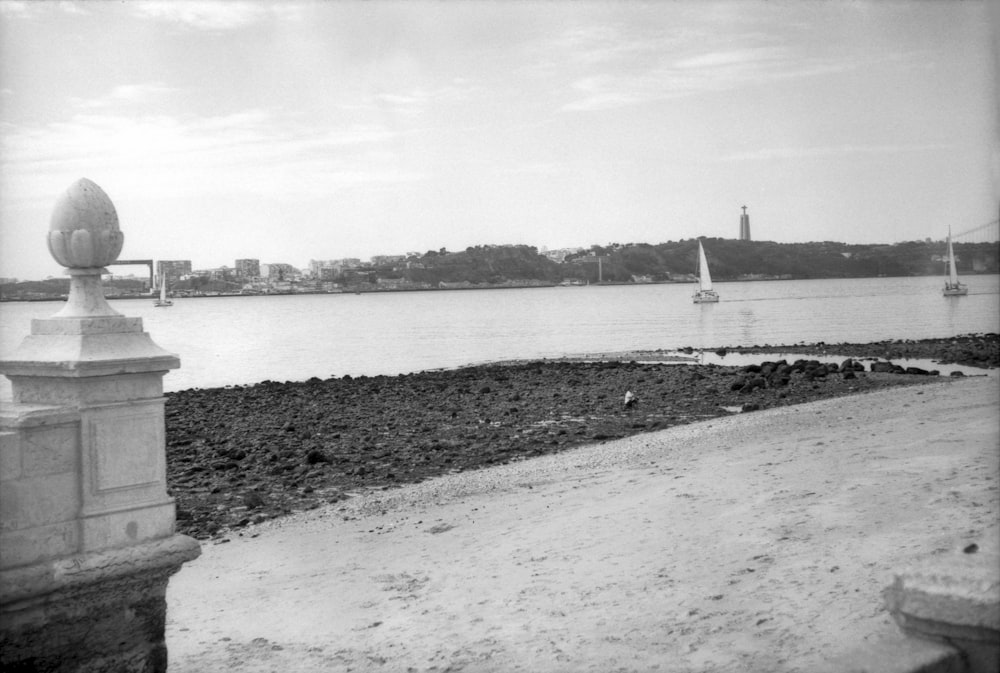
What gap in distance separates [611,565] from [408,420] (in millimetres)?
10923

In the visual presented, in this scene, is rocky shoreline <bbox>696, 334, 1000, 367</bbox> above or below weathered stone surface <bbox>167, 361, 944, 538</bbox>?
above

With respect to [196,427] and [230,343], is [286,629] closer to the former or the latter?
[196,427]

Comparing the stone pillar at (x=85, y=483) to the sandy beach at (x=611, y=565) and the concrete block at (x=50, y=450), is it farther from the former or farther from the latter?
the sandy beach at (x=611, y=565)

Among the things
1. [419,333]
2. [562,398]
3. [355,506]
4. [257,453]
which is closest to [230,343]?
[419,333]

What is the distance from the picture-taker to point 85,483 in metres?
4.40

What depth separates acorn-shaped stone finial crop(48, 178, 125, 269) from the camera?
4.60m

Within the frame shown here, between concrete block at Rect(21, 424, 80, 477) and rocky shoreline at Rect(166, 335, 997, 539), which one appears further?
rocky shoreline at Rect(166, 335, 997, 539)

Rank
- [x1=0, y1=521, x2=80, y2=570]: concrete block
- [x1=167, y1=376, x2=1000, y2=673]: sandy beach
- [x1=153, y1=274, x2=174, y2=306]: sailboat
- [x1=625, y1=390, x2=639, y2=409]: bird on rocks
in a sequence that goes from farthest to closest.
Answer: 1. [x1=153, y1=274, x2=174, y2=306]: sailboat
2. [x1=625, y1=390, x2=639, y2=409]: bird on rocks
3. [x1=167, y1=376, x2=1000, y2=673]: sandy beach
4. [x1=0, y1=521, x2=80, y2=570]: concrete block

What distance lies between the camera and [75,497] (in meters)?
4.40

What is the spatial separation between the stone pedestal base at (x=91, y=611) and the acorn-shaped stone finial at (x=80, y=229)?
1.37 meters

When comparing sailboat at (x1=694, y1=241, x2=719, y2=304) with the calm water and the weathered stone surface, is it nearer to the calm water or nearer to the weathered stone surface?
the calm water

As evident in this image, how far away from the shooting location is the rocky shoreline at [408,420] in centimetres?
1210

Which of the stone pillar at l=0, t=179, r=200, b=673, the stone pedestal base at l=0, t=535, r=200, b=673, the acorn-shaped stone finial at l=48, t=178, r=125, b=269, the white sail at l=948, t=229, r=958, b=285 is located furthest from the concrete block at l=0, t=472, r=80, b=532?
the white sail at l=948, t=229, r=958, b=285

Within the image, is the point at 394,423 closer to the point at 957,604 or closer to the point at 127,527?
the point at 127,527
